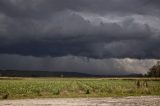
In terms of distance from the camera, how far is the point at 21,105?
3250 cm

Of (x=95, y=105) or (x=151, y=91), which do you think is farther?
(x=151, y=91)

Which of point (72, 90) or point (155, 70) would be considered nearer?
point (72, 90)

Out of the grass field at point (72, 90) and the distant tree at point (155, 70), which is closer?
the grass field at point (72, 90)

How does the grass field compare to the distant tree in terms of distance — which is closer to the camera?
the grass field

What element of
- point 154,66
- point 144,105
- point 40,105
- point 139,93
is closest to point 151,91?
point 139,93

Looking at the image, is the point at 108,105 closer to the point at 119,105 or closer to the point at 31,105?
the point at 119,105

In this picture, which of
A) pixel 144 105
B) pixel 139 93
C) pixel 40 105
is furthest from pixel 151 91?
pixel 40 105

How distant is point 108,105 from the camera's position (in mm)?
31859

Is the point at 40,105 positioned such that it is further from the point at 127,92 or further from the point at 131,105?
the point at 127,92

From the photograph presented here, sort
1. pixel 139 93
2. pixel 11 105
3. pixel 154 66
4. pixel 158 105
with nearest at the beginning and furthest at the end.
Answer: pixel 158 105, pixel 11 105, pixel 139 93, pixel 154 66

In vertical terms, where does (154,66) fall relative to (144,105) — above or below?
above

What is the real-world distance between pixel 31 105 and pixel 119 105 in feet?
28.8

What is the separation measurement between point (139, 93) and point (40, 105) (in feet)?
72.1

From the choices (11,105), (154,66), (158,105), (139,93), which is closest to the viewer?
(158,105)
